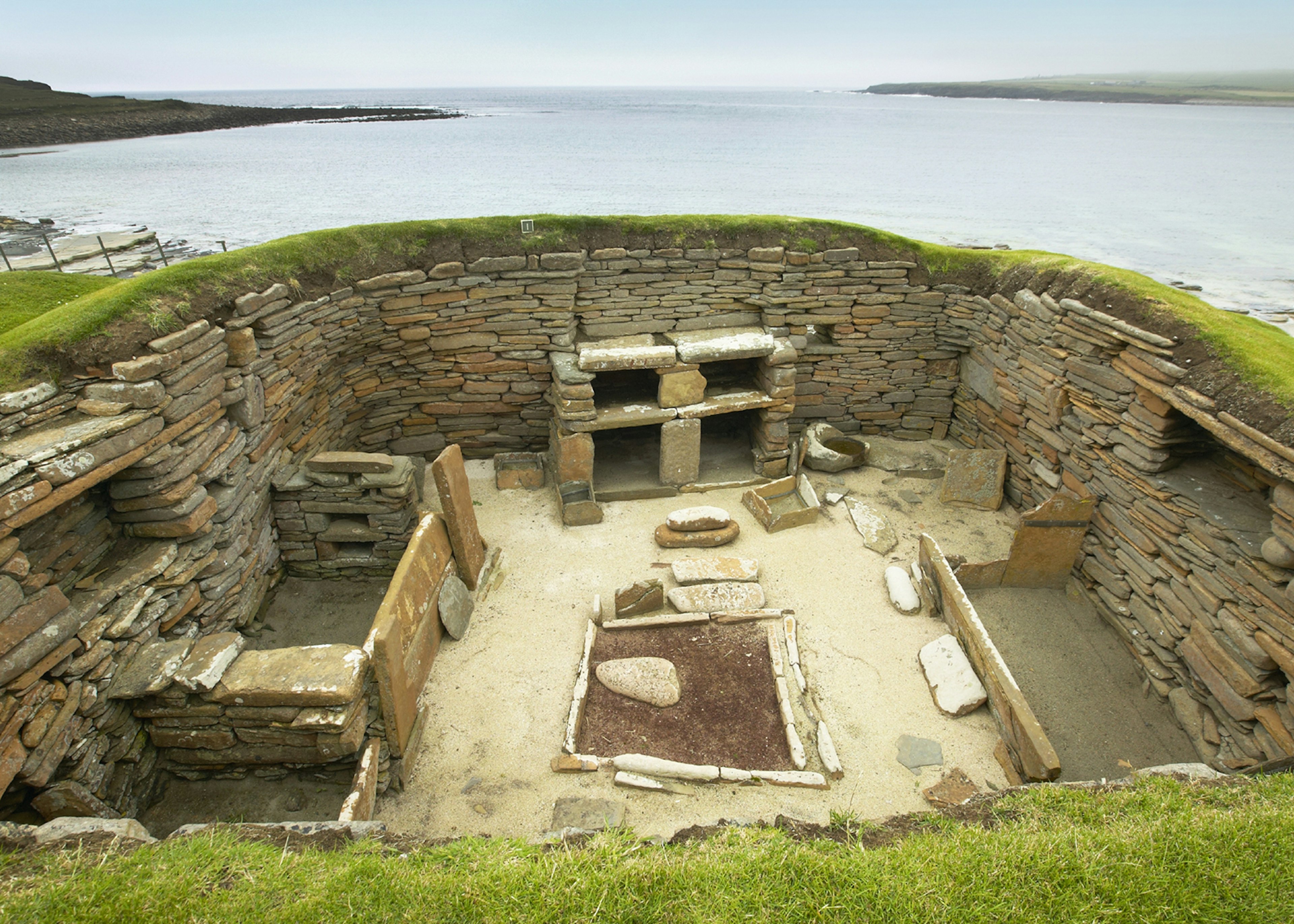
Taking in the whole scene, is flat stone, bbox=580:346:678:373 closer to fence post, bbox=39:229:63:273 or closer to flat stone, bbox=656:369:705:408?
flat stone, bbox=656:369:705:408

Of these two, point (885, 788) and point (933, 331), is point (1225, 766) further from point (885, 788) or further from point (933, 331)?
point (933, 331)

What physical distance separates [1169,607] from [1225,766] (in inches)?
55.8

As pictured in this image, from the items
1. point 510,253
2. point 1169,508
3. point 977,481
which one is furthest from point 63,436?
point 977,481

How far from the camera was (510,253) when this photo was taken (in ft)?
29.6

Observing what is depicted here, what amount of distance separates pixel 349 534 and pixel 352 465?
83cm

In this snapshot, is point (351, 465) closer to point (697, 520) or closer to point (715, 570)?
point (697, 520)

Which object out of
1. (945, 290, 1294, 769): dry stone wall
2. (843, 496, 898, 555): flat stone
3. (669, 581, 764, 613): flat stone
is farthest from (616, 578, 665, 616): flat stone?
(945, 290, 1294, 769): dry stone wall

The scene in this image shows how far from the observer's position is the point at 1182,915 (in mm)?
2990

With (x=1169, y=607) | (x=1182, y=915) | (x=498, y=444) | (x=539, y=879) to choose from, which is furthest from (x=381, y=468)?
(x=1169, y=607)

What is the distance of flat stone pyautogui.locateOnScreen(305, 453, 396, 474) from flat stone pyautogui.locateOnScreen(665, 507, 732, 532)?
3.28m

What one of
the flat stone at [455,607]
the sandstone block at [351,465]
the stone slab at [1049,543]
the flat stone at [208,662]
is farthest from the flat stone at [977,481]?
the flat stone at [208,662]

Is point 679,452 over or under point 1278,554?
under

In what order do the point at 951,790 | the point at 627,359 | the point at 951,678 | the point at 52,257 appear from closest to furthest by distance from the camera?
the point at 951,790 < the point at 951,678 < the point at 627,359 < the point at 52,257

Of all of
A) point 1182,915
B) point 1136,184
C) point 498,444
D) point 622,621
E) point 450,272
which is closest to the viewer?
point 1182,915
